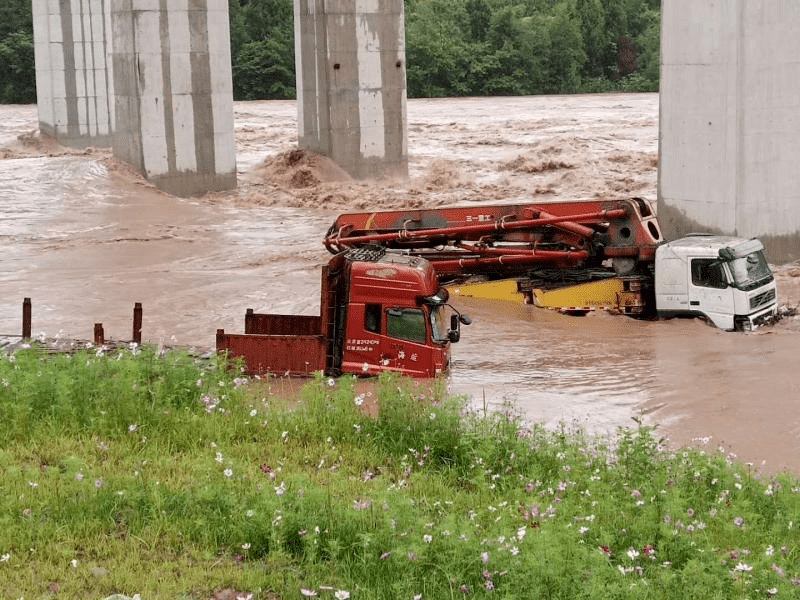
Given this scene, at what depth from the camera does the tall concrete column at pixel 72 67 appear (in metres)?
55.9

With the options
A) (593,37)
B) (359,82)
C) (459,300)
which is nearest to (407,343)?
(459,300)

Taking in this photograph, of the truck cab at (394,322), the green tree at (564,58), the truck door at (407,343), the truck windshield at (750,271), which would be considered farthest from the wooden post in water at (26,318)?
the green tree at (564,58)

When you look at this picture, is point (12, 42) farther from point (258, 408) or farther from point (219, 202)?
point (258, 408)

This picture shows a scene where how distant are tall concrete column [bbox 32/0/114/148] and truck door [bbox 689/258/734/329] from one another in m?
39.5

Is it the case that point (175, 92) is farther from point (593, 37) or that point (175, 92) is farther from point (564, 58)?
point (593, 37)

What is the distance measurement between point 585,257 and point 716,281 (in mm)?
2134

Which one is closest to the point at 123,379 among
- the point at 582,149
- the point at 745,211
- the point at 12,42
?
the point at 745,211

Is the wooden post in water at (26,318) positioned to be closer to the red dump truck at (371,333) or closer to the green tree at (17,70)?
the red dump truck at (371,333)

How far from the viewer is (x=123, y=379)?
12281 mm

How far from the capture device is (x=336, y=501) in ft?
31.6

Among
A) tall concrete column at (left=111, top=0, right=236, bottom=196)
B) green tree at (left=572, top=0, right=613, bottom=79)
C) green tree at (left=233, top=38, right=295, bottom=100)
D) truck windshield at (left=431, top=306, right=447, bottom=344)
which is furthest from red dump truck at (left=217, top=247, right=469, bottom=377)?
green tree at (left=572, top=0, right=613, bottom=79)

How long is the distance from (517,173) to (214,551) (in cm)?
3589

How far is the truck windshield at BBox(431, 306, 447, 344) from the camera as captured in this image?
16.1 metres

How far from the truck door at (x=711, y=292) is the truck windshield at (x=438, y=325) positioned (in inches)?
229
